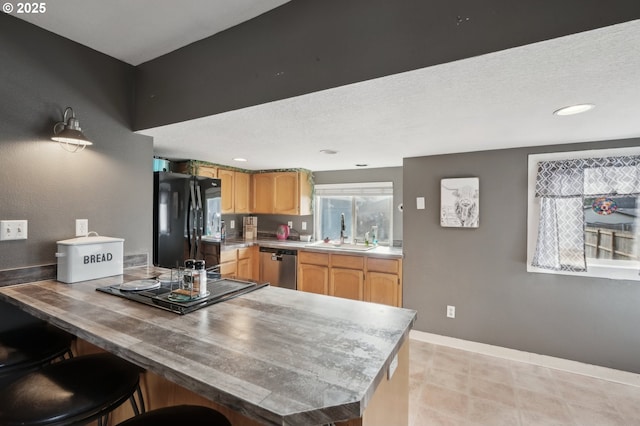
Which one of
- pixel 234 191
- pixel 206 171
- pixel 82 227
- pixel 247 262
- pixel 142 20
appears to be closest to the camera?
pixel 142 20

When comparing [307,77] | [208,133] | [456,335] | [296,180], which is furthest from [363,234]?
[307,77]

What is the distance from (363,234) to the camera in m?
4.06

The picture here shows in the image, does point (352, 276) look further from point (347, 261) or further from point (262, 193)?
point (262, 193)

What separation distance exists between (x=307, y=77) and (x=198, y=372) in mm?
1316

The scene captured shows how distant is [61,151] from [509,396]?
11.5 ft

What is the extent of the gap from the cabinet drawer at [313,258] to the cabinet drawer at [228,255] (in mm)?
853

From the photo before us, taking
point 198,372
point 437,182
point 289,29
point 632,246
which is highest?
point 289,29

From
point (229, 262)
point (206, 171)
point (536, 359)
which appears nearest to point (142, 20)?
point (206, 171)

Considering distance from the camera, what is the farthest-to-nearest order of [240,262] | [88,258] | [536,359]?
[240,262], [536,359], [88,258]

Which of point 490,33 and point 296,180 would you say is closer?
point 490,33

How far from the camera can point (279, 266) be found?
3.80 m

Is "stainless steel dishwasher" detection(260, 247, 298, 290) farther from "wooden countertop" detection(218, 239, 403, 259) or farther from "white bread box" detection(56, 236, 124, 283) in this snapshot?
"white bread box" detection(56, 236, 124, 283)

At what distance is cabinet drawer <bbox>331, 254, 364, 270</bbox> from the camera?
329 centimetres

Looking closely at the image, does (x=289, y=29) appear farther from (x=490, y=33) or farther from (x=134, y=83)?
(x=134, y=83)
